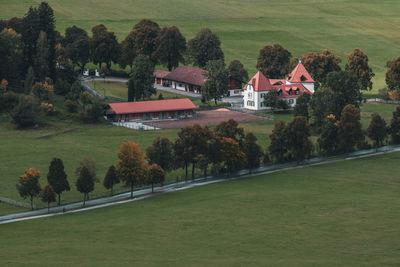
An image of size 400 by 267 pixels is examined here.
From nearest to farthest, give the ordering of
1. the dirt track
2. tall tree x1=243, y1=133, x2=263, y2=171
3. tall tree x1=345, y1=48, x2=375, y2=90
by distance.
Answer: tall tree x1=243, y1=133, x2=263, y2=171 → the dirt track → tall tree x1=345, y1=48, x2=375, y2=90

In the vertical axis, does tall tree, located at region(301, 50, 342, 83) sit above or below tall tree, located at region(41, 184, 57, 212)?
above

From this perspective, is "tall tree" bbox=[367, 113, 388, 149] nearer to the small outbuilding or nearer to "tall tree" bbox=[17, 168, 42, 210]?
the small outbuilding

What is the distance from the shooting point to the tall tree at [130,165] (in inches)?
4213

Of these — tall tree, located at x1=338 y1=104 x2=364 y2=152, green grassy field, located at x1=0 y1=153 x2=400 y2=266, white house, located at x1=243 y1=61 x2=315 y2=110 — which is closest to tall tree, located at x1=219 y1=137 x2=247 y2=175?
green grassy field, located at x1=0 y1=153 x2=400 y2=266

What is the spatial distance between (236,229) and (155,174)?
76.4ft

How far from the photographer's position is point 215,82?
183 metres

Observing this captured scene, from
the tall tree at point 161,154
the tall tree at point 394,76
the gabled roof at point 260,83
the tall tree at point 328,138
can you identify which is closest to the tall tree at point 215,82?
the gabled roof at point 260,83

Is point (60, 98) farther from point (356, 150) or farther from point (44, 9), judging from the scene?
point (356, 150)

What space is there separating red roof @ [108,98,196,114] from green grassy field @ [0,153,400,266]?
54.7 m

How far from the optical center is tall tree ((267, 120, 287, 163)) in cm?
12581

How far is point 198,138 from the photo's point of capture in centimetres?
11694

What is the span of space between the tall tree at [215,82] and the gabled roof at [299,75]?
52.8 feet

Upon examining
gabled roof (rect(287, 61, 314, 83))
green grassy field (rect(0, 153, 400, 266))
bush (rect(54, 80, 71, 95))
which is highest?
gabled roof (rect(287, 61, 314, 83))

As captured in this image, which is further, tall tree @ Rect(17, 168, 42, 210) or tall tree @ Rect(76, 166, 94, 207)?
tall tree @ Rect(76, 166, 94, 207)
